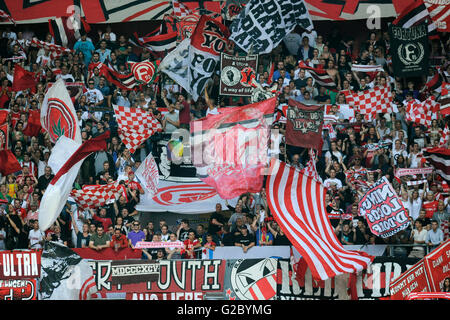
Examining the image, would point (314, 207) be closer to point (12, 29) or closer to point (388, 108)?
point (388, 108)

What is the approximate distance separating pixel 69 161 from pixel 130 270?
2.00 metres

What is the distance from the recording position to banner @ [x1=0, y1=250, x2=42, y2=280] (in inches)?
483

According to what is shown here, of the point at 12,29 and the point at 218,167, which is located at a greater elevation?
the point at 12,29

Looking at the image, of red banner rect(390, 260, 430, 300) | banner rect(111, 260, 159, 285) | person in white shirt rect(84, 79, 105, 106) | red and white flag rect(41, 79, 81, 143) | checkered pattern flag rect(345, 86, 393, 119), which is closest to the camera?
red banner rect(390, 260, 430, 300)

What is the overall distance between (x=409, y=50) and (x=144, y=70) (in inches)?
238

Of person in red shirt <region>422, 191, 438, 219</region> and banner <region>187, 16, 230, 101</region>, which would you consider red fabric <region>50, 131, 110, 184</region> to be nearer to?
banner <region>187, 16, 230, 101</region>

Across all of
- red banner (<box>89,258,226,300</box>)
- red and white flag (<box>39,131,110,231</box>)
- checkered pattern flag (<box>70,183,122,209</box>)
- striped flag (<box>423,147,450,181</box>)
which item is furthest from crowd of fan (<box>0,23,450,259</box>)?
red and white flag (<box>39,131,110,231</box>)

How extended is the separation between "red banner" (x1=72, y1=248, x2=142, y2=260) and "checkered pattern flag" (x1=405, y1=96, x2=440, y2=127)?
6609 mm

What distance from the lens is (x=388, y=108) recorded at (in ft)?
54.0

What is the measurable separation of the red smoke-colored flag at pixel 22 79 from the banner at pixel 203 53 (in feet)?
13.2

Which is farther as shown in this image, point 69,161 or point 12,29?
point 12,29
